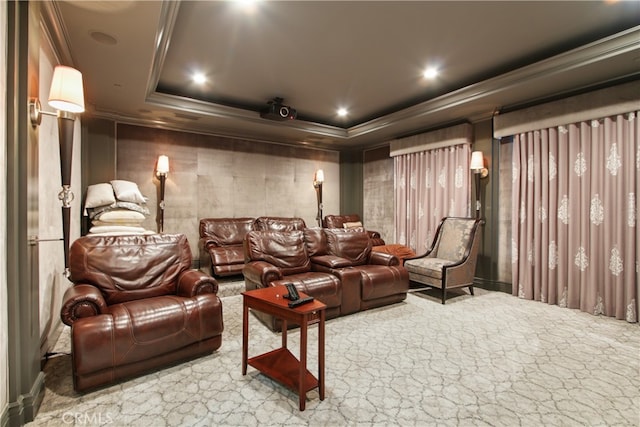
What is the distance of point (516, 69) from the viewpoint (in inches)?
136

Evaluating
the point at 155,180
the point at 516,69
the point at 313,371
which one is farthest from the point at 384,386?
the point at 155,180

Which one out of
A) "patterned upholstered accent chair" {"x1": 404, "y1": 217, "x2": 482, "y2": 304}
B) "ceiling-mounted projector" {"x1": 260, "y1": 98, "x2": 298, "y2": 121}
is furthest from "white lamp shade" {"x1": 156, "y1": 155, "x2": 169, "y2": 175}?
"patterned upholstered accent chair" {"x1": 404, "y1": 217, "x2": 482, "y2": 304}

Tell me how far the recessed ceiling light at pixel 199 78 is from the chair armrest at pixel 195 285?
8.21ft

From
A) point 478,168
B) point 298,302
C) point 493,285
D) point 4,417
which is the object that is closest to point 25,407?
point 4,417

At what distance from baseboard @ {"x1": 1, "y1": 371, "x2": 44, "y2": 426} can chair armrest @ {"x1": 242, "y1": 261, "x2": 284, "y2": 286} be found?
1687 mm

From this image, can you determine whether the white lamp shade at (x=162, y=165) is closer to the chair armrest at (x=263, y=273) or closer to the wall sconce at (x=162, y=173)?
the wall sconce at (x=162, y=173)

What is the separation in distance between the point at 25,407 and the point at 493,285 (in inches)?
193

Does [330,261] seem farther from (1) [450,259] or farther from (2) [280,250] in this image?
(1) [450,259]

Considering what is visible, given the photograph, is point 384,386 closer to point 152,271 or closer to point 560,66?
point 152,271

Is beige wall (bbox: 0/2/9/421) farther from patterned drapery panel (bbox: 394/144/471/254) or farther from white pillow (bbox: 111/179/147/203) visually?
patterned drapery panel (bbox: 394/144/471/254)

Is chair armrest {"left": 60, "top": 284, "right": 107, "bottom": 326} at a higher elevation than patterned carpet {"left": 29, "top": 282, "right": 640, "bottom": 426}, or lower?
higher

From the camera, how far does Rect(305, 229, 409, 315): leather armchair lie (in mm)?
3389

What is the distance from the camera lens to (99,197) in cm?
385

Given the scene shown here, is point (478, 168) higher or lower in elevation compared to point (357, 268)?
higher
